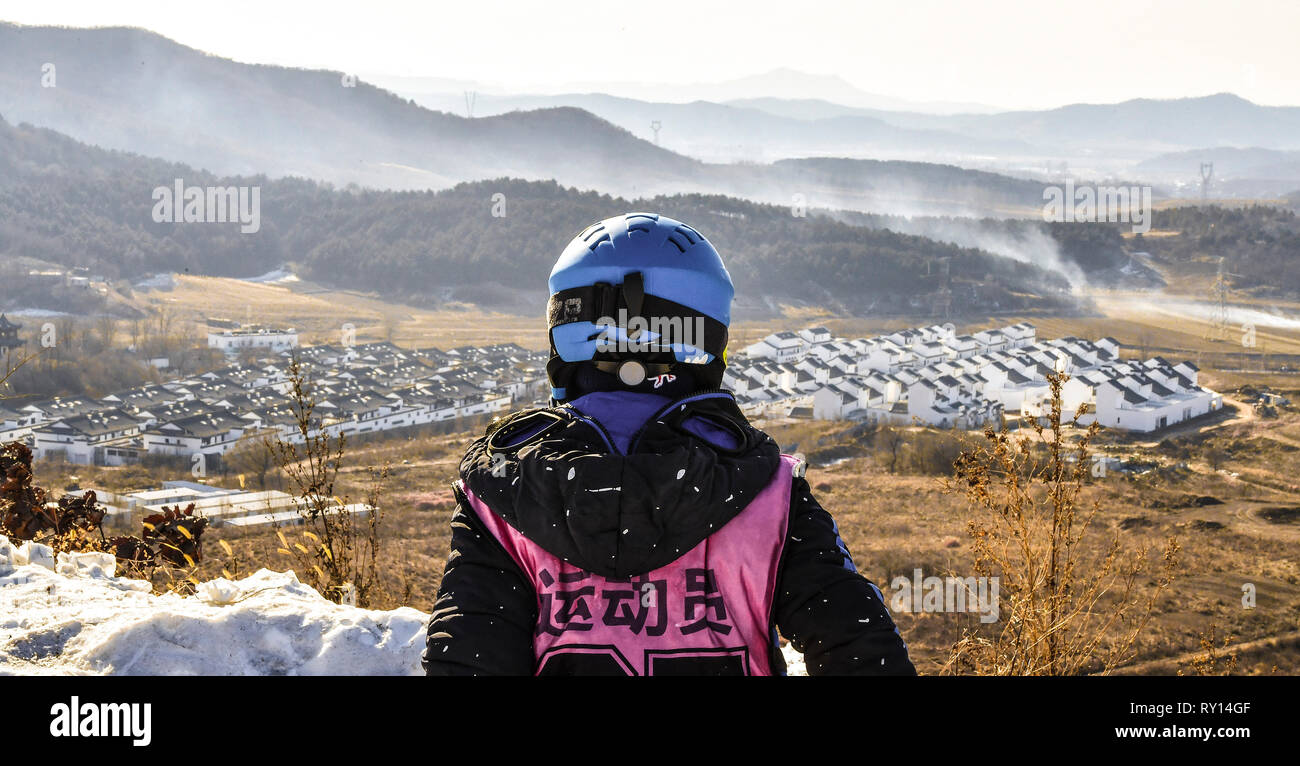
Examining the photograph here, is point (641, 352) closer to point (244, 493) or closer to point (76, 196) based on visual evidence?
point (244, 493)

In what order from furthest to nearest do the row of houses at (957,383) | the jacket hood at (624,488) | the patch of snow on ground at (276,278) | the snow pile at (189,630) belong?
the patch of snow on ground at (276,278), the row of houses at (957,383), the snow pile at (189,630), the jacket hood at (624,488)

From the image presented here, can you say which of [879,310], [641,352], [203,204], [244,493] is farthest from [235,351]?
[203,204]

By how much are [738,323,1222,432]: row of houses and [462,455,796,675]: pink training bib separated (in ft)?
111

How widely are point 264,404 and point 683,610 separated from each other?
1745 inches

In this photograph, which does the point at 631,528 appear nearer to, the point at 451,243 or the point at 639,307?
the point at 639,307

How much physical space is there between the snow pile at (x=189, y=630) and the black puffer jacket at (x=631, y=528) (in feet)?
4.39

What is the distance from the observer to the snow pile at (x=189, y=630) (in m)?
2.53

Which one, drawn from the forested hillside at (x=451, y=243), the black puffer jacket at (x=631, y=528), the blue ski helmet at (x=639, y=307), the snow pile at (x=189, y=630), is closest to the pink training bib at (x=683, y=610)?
the black puffer jacket at (x=631, y=528)

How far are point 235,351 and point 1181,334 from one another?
223ft

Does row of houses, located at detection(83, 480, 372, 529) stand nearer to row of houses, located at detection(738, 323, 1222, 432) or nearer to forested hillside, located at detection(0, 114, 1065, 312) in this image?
row of houses, located at detection(738, 323, 1222, 432)

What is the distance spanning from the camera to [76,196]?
108m

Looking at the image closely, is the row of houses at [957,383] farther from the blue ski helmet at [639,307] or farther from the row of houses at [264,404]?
the blue ski helmet at [639,307]

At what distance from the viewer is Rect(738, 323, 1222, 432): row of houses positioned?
39.6 m

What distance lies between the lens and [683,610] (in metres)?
1.74
